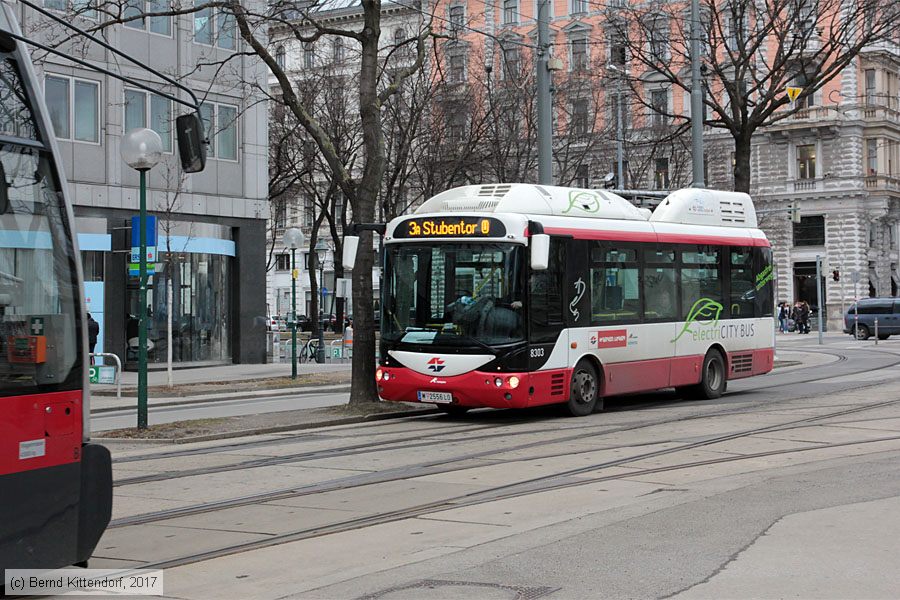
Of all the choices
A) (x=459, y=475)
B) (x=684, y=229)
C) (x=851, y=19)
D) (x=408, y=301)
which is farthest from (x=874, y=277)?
(x=459, y=475)

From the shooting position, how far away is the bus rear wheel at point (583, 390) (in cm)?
1738

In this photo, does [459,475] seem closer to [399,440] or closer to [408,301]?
[399,440]

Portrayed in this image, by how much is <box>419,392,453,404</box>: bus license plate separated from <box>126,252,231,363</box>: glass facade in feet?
48.4

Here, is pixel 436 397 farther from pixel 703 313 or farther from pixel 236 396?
pixel 236 396

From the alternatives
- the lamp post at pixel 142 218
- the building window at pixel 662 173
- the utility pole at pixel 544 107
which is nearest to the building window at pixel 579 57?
the building window at pixel 662 173

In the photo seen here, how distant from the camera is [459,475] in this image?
37.3 feet

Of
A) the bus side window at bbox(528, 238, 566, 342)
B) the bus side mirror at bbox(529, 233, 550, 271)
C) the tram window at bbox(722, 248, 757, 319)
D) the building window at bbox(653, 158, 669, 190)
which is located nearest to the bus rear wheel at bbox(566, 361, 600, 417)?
the bus side window at bbox(528, 238, 566, 342)

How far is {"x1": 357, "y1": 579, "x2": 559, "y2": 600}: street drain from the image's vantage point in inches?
250

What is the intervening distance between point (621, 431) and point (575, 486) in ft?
16.2

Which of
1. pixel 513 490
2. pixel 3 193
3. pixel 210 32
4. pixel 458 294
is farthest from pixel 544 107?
pixel 3 193

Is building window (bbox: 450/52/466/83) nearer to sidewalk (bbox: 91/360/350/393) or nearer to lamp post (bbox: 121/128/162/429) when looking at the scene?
sidewalk (bbox: 91/360/350/393)

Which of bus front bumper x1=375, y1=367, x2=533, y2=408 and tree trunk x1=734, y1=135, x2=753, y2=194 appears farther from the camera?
tree trunk x1=734, y1=135, x2=753, y2=194

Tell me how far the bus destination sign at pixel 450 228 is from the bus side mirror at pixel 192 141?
6948mm

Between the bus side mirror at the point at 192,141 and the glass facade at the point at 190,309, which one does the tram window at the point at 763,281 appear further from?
the glass facade at the point at 190,309
